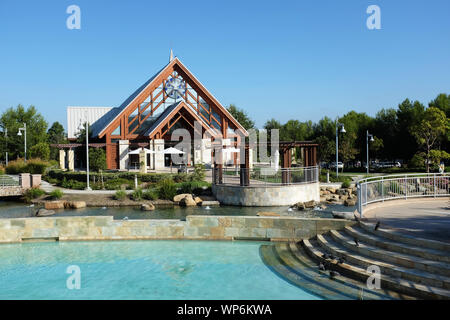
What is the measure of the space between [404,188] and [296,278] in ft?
28.4

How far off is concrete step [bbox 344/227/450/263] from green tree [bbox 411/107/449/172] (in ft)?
113

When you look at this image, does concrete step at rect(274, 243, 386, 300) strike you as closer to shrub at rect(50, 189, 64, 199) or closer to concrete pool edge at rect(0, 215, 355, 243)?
concrete pool edge at rect(0, 215, 355, 243)

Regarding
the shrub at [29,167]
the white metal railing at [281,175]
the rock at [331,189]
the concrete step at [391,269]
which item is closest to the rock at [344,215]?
the concrete step at [391,269]

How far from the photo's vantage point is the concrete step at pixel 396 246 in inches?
294

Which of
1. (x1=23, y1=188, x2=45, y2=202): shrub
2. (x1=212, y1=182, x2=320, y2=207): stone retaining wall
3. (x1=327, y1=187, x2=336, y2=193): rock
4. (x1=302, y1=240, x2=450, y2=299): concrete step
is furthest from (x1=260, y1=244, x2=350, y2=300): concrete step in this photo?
(x1=23, y1=188, x2=45, y2=202): shrub

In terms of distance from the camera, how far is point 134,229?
39.4 feet

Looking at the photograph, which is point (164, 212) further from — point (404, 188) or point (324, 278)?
point (324, 278)

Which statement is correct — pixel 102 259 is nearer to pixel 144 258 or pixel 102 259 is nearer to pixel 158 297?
pixel 144 258

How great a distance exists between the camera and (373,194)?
1345cm

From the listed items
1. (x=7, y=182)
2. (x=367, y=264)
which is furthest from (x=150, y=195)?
(x=367, y=264)

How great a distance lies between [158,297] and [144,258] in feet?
8.88

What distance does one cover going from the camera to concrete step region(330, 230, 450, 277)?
711 cm
